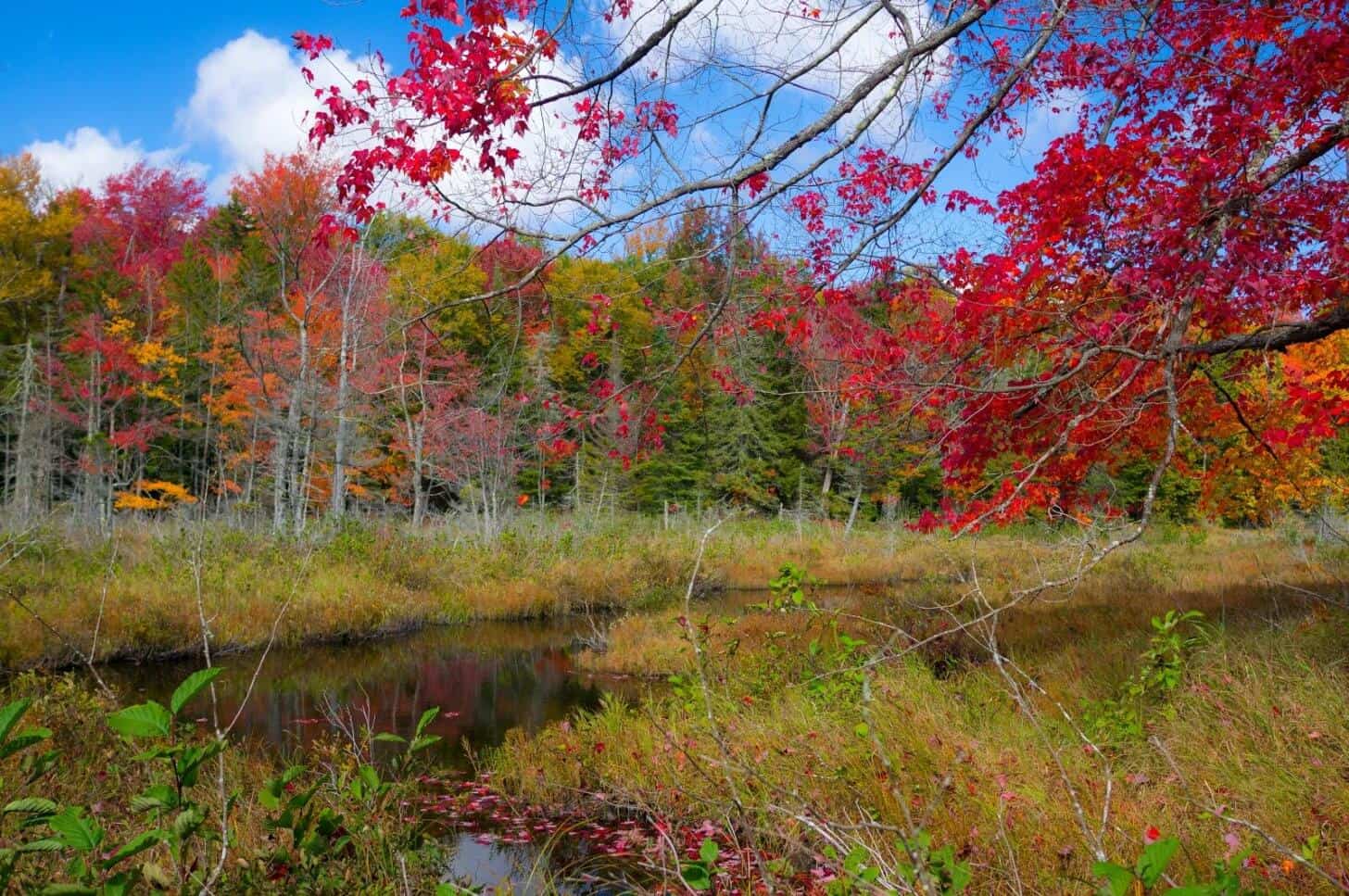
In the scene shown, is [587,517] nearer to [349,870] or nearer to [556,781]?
[556,781]

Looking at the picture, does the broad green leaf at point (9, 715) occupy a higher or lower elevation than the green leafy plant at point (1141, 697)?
higher

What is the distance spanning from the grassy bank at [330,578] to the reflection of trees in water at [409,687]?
21.3 inches

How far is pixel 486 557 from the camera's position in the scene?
1571 centimetres

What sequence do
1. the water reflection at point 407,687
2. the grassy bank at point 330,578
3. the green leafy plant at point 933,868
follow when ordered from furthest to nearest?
the grassy bank at point 330,578 → the water reflection at point 407,687 → the green leafy plant at point 933,868

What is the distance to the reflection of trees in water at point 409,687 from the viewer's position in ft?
26.5

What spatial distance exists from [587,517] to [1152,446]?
1410cm

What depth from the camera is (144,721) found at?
154 centimetres

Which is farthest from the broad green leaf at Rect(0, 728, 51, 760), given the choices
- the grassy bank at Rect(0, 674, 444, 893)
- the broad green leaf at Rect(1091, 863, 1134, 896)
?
the broad green leaf at Rect(1091, 863, 1134, 896)

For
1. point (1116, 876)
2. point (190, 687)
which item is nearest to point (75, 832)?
point (190, 687)

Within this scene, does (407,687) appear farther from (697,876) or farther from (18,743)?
(697,876)

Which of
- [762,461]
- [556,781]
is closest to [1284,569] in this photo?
[556,781]

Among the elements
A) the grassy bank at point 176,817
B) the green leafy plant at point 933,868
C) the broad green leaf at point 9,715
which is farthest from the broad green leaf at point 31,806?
the green leafy plant at point 933,868

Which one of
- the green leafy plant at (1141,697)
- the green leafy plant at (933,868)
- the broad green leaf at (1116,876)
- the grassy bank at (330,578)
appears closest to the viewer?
the broad green leaf at (1116,876)

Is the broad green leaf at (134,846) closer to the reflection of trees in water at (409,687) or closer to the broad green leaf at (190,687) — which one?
the broad green leaf at (190,687)
